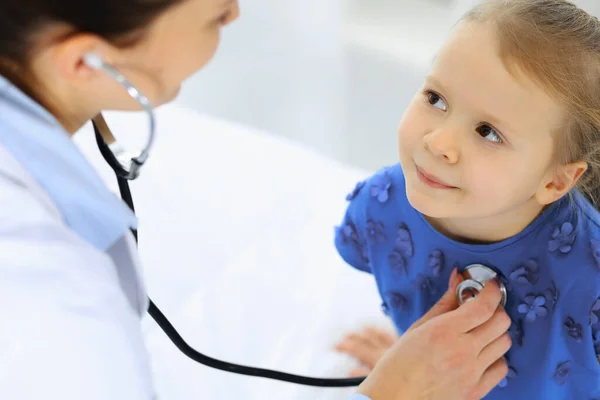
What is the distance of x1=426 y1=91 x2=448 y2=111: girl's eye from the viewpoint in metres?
0.87

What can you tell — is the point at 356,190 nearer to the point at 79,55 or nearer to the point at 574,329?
the point at 574,329

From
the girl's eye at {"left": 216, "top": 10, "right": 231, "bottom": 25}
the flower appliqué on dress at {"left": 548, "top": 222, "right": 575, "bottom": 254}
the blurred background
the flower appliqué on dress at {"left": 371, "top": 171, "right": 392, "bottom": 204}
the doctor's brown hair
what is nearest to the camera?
the doctor's brown hair

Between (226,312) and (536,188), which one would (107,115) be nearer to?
(226,312)

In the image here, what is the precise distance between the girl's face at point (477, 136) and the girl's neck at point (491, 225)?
3 cm

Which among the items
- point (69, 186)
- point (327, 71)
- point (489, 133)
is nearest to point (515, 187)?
point (489, 133)

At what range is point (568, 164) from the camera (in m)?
0.85

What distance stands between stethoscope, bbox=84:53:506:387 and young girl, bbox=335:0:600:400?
3 cm

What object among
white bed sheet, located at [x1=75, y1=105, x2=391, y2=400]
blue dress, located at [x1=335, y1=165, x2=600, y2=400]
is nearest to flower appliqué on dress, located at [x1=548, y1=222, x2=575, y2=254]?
blue dress, located at [x1=335, y1=165, x2=600, y2=400]

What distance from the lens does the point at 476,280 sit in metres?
0.98

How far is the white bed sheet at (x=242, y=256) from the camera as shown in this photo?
1.31 m

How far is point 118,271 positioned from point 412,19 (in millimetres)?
1144

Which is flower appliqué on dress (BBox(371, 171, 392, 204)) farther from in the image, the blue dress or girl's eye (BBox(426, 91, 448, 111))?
girl's eye (BBox(426, 91, 448, 111))

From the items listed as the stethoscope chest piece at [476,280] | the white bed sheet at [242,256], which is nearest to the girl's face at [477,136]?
the stethoscope chest piece at [476,280]

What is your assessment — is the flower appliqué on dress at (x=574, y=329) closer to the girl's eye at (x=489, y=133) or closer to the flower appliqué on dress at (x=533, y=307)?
the flower appliqué on dress at (x=533, y=307)
